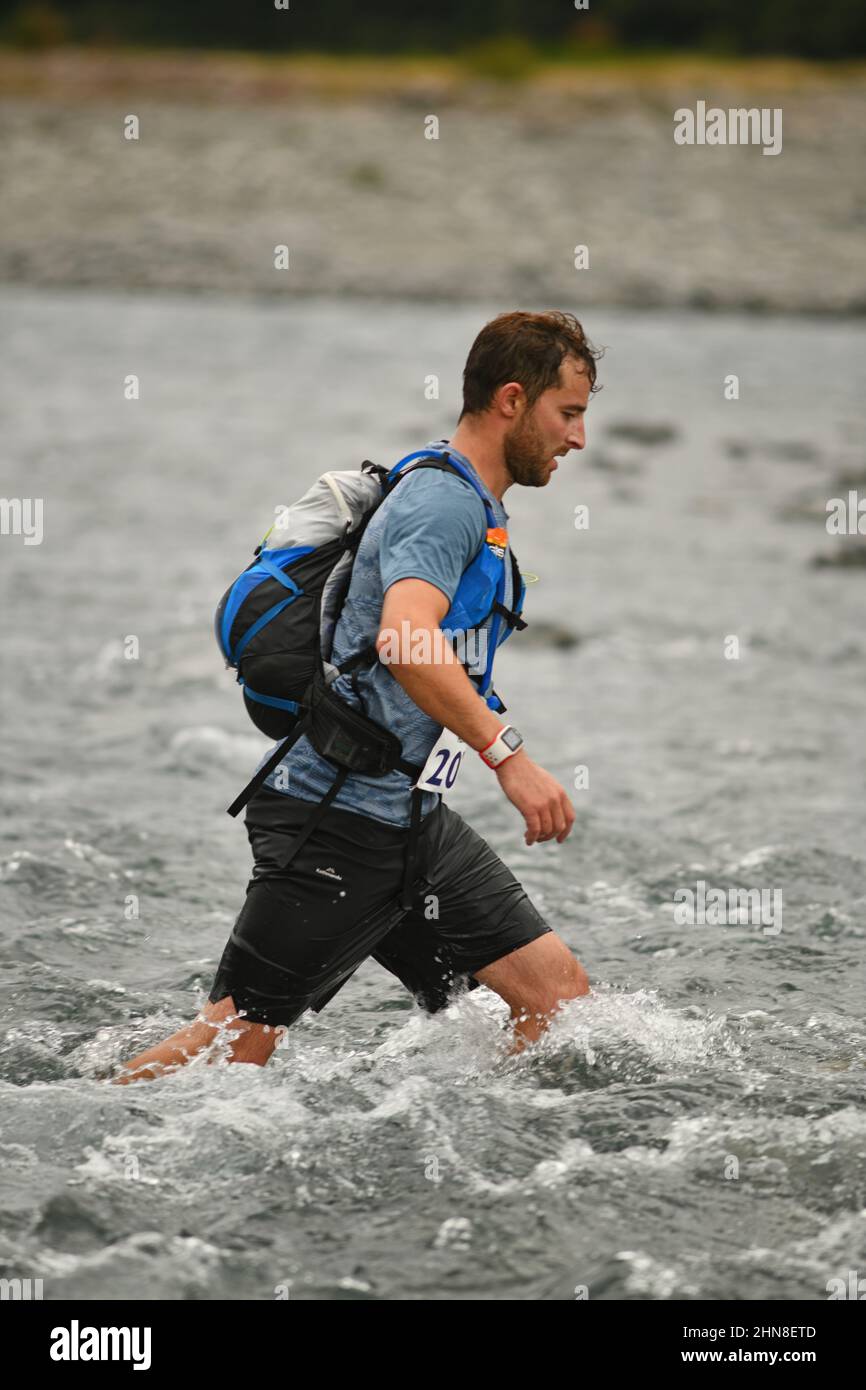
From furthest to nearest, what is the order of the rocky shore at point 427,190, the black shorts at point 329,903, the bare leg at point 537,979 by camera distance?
the rocky shore at point 427,190 < the bare leg at point 537,979 < the black shorts at point 329,903

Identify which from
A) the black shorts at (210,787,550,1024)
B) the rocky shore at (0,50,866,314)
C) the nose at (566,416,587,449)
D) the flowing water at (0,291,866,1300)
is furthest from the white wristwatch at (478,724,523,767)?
the rocky shore at (0,50,866,314)

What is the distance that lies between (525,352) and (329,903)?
1727 mm

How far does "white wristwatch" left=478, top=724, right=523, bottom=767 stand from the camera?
4.75 m

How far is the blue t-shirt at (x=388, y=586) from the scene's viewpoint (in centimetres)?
472

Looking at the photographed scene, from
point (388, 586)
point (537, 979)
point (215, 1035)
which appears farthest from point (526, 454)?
point (215, 1035)

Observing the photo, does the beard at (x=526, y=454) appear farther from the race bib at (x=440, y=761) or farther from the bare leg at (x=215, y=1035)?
the bare leg at (x=215, y=1035)

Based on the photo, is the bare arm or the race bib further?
the race bib

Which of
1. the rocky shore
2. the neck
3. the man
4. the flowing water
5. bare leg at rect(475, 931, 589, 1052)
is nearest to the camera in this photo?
the man

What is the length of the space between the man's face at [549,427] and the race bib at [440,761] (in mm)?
808

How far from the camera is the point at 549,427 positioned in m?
4.99

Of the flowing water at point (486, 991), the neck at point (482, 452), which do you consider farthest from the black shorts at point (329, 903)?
the neck at point (482, 452)

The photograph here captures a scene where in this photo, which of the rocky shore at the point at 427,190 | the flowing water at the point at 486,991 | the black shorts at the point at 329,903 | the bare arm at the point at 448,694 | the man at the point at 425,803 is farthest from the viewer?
the rocky shore at the point at 427,190

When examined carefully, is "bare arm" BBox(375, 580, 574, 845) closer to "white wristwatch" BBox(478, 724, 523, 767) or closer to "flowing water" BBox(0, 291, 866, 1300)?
"white wristwatch" BBox(478, 724, 523, 767)
